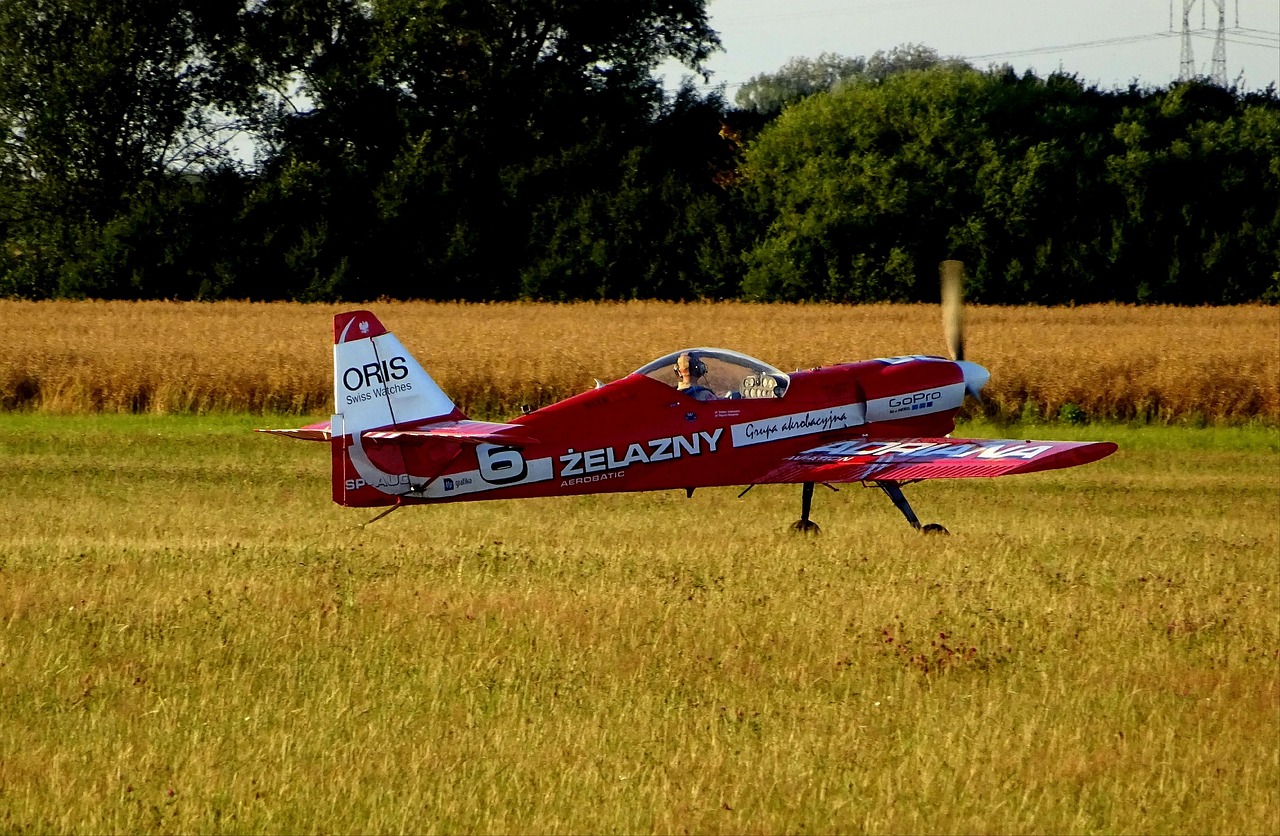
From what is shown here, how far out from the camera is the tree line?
4597cm

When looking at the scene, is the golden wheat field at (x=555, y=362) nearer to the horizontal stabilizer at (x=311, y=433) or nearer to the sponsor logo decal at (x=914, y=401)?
the sponsor logo decal at (x=914, y=401)

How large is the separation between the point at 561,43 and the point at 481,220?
285 inches

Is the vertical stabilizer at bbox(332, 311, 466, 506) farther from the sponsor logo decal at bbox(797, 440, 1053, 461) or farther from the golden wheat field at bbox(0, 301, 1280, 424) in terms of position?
the golden wheat field at bbox(0, 301, 1280, 424)

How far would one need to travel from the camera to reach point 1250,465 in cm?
1848

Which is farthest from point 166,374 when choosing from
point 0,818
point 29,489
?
point 0,818

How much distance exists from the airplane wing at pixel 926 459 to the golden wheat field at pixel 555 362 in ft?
31.9

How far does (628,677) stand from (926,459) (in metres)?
4.95

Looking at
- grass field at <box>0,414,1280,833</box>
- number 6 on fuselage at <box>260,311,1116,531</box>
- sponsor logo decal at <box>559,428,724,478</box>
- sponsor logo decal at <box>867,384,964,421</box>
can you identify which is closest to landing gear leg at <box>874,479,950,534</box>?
number 6 on fuselage at <box>260,311,1116,531</box>

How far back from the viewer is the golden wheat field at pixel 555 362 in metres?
21.8

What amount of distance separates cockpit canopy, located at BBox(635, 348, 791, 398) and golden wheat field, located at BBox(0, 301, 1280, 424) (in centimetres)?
975

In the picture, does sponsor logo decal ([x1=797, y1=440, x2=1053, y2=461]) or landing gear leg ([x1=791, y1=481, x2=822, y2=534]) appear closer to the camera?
sponsor logo decal ([x1=797, y1=440, x2=1053, y2=461])

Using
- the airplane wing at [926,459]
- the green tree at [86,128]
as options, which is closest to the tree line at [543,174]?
the green tree at [86,128]

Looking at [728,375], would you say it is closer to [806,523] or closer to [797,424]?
[797,424]

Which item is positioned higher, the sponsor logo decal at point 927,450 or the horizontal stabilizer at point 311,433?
the horizontal stabilizer at point 311,433
